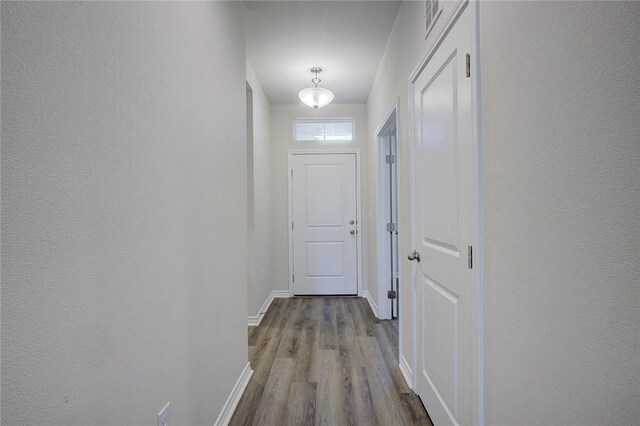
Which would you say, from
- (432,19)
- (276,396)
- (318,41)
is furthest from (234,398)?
(318,41)

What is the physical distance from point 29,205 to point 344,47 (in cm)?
270

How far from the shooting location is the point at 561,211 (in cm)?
74

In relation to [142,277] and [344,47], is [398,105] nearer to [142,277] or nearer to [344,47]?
[344,47]

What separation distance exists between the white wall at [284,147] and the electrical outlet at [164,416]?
3063mm

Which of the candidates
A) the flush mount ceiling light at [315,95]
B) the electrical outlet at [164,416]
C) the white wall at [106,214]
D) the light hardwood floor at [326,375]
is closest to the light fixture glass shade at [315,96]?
the flush mount ceiling light at [315,95]

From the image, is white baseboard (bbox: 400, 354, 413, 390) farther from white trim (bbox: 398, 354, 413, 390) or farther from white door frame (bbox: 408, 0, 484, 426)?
white door frame (bbox: 408, 0, 484, 426)

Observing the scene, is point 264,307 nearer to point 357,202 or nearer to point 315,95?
point 357,202

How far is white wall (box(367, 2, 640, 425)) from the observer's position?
1.93 feet

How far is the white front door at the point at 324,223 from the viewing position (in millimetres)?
4125

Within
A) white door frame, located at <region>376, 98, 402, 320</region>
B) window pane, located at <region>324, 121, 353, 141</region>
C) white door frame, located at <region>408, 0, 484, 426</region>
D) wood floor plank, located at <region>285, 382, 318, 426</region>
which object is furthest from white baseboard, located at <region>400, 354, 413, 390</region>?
window pane, located at <region>324, 121, 353, 141</region>

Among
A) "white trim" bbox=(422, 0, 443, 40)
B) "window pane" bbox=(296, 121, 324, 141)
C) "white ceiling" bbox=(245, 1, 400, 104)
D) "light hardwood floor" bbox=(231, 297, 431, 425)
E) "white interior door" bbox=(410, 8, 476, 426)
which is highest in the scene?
"white ceiling" bbox=(245, 1, 400, 104)

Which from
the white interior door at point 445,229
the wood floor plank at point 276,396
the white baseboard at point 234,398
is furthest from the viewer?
the wood floor plank at point 276,396

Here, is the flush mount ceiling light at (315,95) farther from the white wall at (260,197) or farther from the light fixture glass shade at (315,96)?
the white wall at (260,197)

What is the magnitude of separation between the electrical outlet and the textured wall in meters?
1.12
